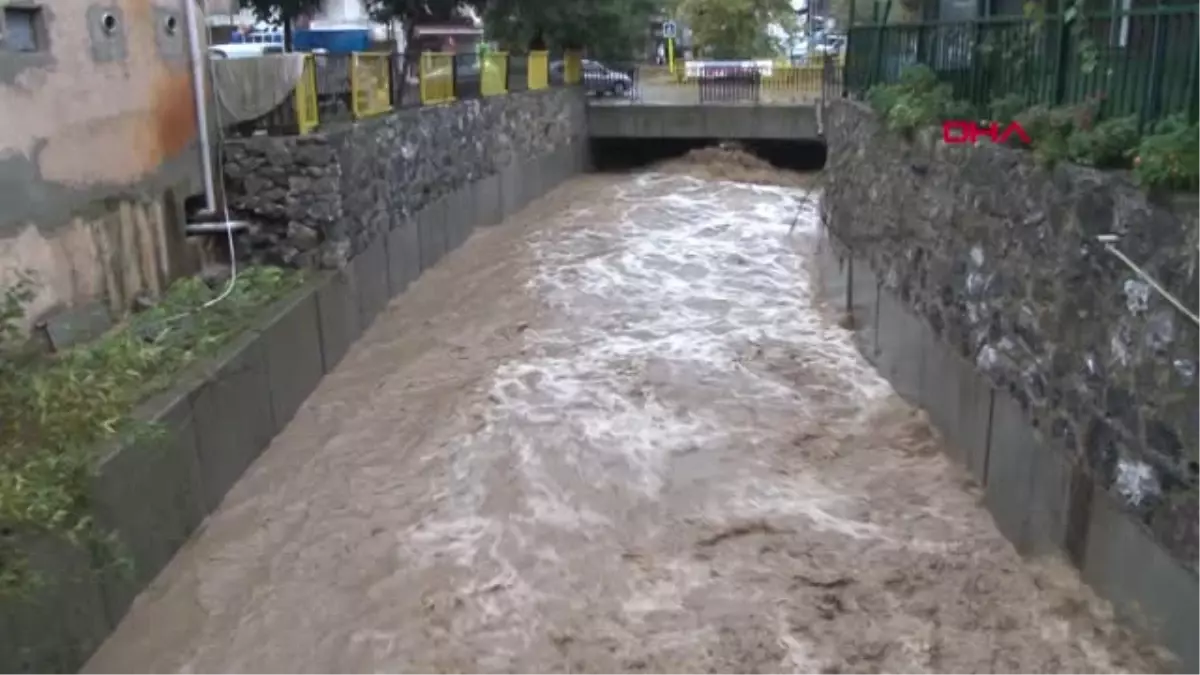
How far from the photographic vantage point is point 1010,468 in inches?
286

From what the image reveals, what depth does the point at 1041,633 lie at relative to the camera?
6027 millimetres

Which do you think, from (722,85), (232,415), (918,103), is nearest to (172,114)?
(232,415)

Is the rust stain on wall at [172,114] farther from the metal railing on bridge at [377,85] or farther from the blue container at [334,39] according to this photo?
the blue container at [334,39]

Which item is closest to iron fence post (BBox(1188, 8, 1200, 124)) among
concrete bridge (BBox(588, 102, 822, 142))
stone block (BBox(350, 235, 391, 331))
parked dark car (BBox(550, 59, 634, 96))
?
stone block (BBox(350, 235, 391, 331))

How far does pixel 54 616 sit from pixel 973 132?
7.06m

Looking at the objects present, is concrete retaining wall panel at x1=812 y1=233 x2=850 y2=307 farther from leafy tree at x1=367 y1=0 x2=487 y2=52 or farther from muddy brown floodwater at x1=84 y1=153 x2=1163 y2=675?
leafy tree at x1=367 y1=0 x2=487 y2=52

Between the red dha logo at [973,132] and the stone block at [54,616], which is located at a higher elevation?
the red dha logo at [973,132]

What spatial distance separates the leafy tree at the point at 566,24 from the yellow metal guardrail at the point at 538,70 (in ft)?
2.53

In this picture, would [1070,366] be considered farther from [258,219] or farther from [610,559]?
[258,219]

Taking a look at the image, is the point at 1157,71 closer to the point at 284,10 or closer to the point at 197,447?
the point at 197,447

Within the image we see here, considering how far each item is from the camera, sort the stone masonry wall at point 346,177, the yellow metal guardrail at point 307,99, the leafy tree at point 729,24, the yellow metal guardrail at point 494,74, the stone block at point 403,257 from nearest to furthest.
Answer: the stone masonry wall at point 346,177, the yellow metal guardrail at point 307,99, the stone block at point 403,257, the yellow metal guardrail at point 494,74, the leafy tree at point 729,24

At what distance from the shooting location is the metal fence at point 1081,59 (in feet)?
18.7

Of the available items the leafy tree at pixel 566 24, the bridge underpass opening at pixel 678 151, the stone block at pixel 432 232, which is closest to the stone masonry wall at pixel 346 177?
the stone block at pixel 432 232

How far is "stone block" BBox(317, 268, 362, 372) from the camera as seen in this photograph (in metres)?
10.8
